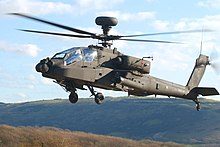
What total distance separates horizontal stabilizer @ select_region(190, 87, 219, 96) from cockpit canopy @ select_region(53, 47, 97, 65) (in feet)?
39.4

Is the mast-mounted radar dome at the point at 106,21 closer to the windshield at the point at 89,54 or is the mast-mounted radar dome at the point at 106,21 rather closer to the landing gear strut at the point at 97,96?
the windshield at the point at 89,54

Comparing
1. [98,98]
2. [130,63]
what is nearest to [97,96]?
[98,98]

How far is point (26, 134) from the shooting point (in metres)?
135

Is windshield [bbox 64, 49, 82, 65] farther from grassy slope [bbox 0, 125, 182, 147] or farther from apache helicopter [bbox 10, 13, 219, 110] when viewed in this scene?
grassy slope [bbox 0, 125, 182, 147]

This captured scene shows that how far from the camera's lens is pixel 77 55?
35.5 m

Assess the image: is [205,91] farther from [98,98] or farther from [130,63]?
[98,98]

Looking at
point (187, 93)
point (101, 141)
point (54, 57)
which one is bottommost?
point (101, 141)

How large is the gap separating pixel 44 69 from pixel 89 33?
4.90 metres

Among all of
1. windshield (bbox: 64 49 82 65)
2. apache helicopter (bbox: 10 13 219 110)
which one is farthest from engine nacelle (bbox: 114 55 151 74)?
windshield (bbox: 64 49 82 65)

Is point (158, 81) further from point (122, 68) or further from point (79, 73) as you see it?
point (79, 73)

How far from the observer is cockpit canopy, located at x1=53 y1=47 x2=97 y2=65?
3497 cm

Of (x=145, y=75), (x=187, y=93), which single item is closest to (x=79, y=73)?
(x=145, y=75)

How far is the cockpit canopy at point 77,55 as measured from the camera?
3497 centimetres

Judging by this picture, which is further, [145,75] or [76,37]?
[145,75]
